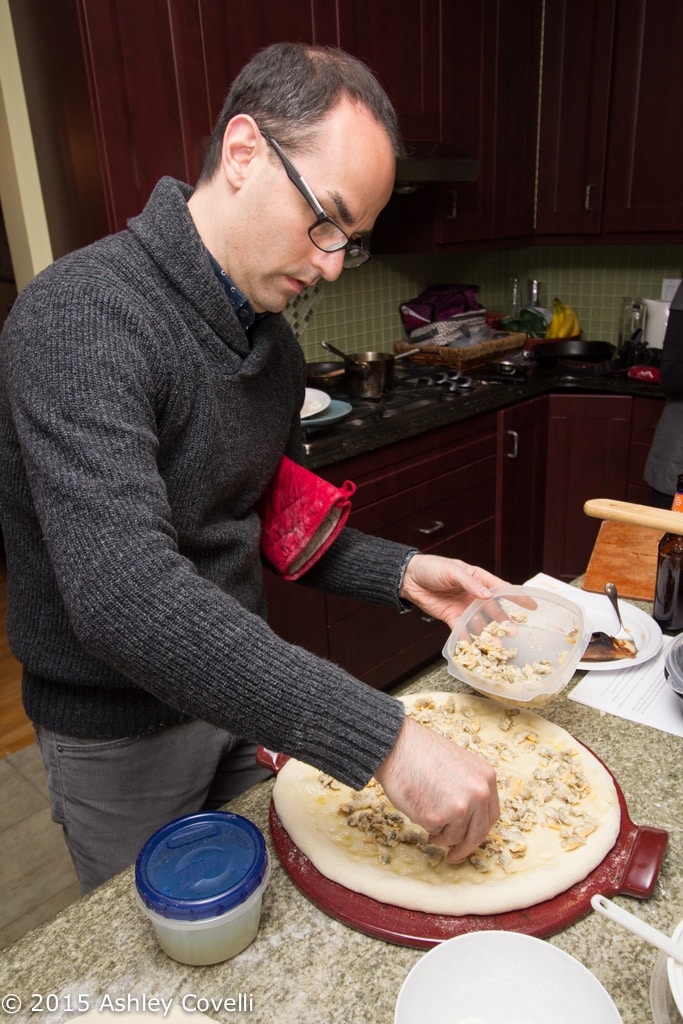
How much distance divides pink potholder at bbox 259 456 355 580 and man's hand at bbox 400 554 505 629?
0.14 meters

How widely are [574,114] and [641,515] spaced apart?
2707 mm

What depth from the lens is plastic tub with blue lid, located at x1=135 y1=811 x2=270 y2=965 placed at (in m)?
0.65

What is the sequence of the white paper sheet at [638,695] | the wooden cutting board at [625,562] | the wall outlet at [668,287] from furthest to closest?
the wall outlet at [668,287]
the wooden cutting board at [625,562]
the white paper sheet at [638,695]

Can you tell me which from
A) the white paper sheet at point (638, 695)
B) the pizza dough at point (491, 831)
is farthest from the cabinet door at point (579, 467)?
the pizza dough at point (491, 831)

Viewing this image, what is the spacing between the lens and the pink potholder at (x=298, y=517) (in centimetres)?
115

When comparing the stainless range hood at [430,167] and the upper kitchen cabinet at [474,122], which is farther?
the upper kitchen cabinet at [474,122]

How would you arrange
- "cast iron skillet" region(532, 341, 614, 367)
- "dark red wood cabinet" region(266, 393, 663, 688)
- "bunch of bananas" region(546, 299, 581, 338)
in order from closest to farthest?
"dark red wood cabinet" region(266, 393, 663, 688)
"cast iron skillet" region(532, 341, 614, 367)
"bunch of bananas" region(546, 299, 581, 338)

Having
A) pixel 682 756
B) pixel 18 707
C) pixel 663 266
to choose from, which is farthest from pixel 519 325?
pixel 682 756

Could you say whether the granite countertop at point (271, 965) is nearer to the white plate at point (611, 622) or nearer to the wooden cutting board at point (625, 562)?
the white plate at point (611, 622)

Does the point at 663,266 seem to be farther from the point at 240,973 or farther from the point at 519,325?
the point at 240,973

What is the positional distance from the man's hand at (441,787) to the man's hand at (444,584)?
1.20 feet

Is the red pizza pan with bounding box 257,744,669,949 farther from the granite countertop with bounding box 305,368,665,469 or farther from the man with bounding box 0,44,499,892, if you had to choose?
the granite countertop with bounding box 305,368,665,469

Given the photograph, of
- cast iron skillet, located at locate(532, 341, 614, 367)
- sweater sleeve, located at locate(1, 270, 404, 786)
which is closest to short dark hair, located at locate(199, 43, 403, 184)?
sweater sleeve, located at locate(1, 270, 404, 786)

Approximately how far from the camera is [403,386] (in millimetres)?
2852
